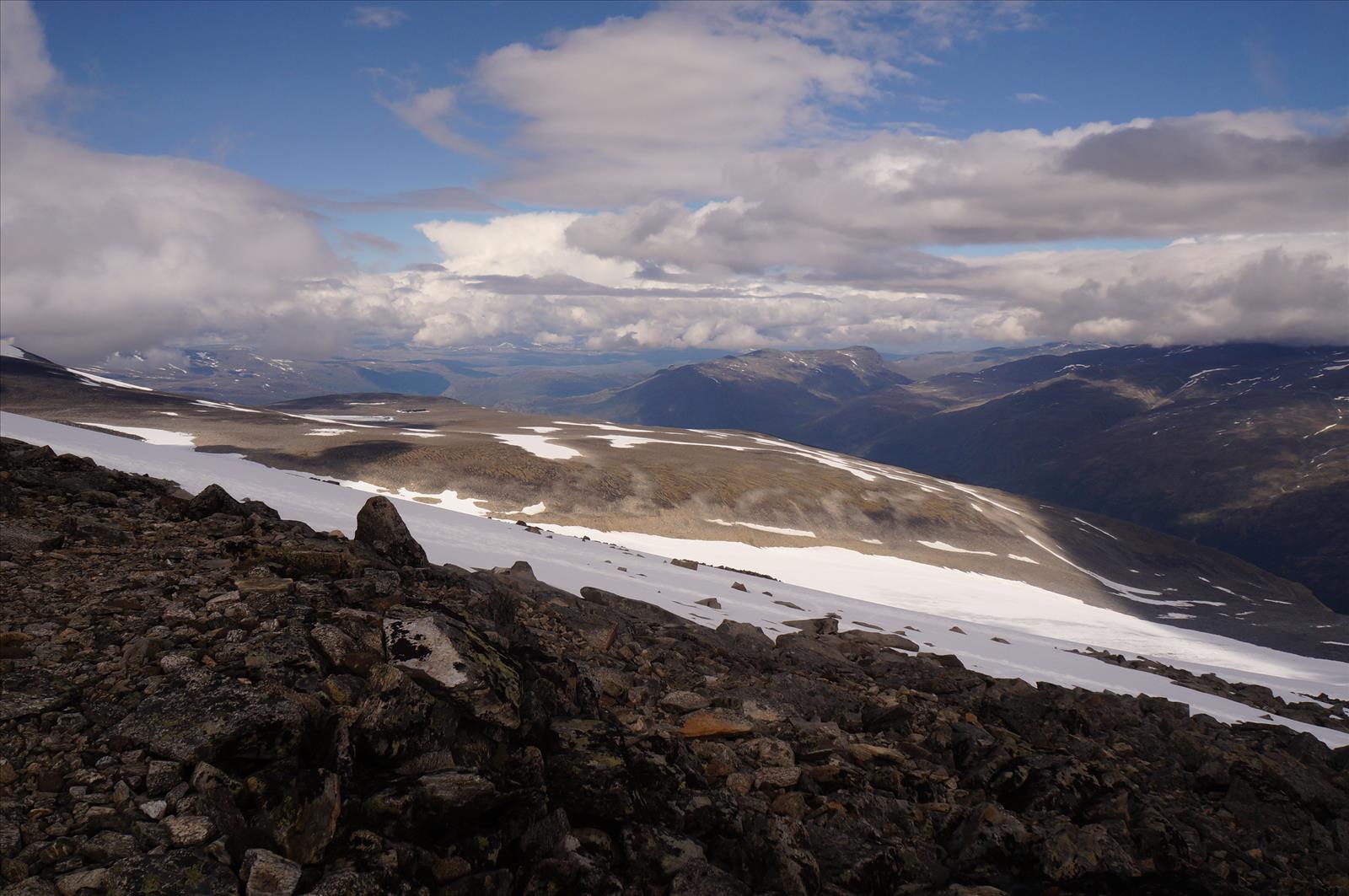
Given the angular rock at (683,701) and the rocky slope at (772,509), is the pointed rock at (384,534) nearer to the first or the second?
the angular rock at (683,701)

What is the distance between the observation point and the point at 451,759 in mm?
6457

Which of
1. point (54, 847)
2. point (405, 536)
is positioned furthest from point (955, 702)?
point (54, 847)

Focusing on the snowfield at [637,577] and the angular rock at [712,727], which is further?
the snowfield at [637,577]

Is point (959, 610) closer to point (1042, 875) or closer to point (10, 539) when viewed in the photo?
point (1042, 875)

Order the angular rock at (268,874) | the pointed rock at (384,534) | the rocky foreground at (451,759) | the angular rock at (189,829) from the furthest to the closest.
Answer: the pointed rock at (384,534), the rocky foreground at (451,759), the angular rock at (189,829), the angular rock at (268,874)

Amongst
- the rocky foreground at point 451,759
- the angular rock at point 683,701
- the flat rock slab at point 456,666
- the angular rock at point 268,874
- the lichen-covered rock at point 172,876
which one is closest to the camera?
the lichen-covered rock at point 172,876

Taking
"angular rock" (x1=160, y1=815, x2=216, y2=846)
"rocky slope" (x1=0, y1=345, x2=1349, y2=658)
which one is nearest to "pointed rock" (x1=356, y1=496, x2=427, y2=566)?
"angular rock" (x1=160, y1=815, x2=216, y2=846)

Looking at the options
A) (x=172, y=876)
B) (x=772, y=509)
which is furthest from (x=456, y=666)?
(x=772, y=509)

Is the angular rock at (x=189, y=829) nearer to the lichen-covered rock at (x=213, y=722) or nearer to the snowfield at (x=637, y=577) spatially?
the lichen-covered rock at (x=213, y=722)

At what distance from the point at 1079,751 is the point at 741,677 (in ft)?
17.8

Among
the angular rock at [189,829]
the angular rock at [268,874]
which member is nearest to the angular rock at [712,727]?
the angular rock at [268,874]

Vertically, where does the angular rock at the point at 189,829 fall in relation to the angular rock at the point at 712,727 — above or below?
above

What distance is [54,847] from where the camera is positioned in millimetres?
4609

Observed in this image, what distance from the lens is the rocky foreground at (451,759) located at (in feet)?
17.3
